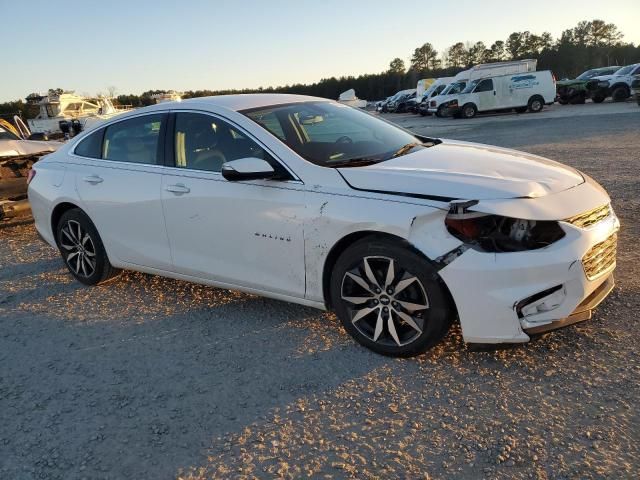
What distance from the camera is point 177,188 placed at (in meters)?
3.95

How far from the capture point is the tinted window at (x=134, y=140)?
13.9ft

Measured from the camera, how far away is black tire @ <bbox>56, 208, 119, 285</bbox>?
187 inches

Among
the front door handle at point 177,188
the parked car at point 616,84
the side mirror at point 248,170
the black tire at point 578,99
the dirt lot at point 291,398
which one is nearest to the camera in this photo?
the dirt lot at point 291,398

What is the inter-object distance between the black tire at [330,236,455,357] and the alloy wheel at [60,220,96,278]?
8.55ft

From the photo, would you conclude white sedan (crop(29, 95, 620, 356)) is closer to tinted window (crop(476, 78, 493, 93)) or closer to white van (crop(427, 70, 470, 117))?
tinted window (crop(476, 78, 493, 93))

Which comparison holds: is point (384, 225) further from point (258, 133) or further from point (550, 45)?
point (550, 45)

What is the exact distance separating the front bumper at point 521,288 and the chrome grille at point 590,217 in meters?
0.04

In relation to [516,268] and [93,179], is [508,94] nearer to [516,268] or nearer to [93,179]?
[93,179]

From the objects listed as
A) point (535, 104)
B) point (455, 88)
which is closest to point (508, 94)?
point (535, 104)

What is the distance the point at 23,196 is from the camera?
25.0 ft

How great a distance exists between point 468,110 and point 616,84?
7757mm

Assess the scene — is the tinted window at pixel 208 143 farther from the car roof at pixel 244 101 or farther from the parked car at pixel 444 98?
the parked car at pixel 444 98

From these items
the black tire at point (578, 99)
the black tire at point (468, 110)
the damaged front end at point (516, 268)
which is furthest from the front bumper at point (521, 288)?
the black tire at point (578, 99)

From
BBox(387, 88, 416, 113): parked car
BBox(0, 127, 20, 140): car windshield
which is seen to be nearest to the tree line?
BBox(387, 88, 416, 113): parked car
